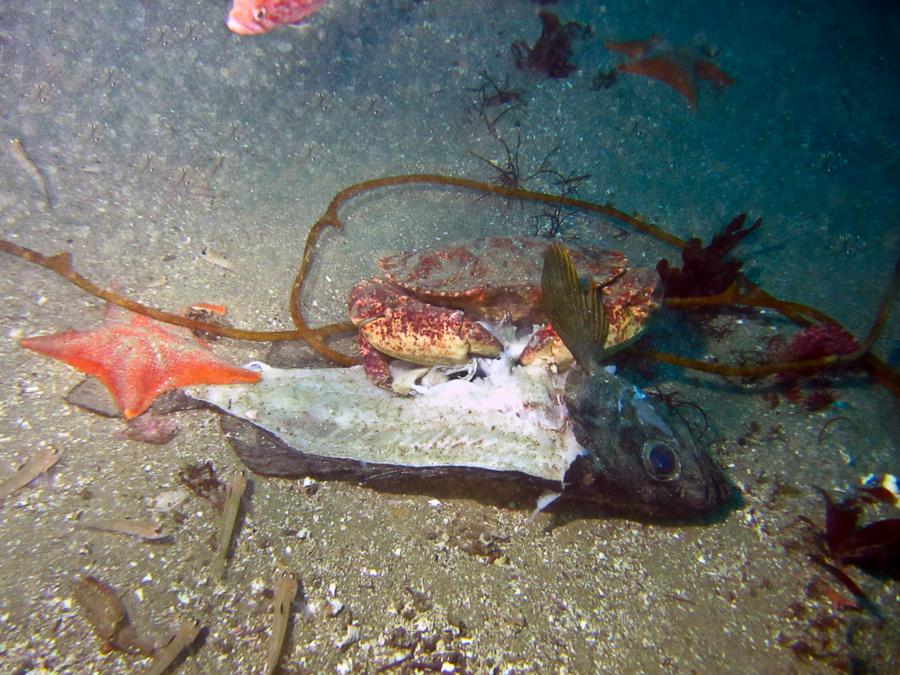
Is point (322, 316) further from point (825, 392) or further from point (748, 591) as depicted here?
point (825, 392)

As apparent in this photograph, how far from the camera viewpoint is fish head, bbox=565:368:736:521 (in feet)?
8.89

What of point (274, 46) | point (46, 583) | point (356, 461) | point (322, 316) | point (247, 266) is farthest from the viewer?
point (274, 46)

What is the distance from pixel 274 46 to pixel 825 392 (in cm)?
802

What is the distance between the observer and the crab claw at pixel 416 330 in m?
3.18

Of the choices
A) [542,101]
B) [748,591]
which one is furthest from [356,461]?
[542,101]

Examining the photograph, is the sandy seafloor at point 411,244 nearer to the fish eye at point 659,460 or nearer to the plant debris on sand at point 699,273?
the plant debris on sand at point 699,273

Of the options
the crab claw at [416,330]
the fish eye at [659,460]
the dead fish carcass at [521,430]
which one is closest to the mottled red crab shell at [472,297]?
the crab claw at [416,330]

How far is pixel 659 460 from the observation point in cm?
270

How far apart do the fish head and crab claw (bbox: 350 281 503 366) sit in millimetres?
775

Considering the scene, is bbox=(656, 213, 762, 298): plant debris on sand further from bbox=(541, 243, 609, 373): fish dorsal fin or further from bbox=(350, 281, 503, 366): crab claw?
bbox=(350, 281, 503, 366): crab claw

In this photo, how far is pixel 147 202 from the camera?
16.3ft

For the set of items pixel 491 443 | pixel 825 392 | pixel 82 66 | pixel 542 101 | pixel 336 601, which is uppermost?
pixel 542 101

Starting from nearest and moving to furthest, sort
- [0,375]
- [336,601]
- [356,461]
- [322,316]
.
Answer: [336,601], [356,461], [0,375], [322,316]

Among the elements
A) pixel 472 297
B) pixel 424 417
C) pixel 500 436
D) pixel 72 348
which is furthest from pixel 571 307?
pixel 72 348
